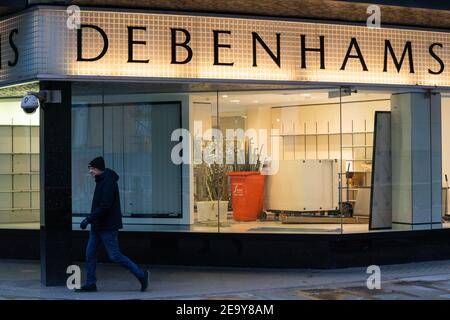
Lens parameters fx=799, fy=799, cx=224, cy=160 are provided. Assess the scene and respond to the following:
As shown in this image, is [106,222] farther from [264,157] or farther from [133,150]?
[264,157]

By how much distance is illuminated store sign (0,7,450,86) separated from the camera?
1203 cm

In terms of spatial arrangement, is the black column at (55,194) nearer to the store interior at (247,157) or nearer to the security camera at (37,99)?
the security camera at (37,99)

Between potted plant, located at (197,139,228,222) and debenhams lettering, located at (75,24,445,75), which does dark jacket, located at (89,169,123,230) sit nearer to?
debenhams lettering, located at (75,24,445,75)

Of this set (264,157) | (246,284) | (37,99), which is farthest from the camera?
(264,157)

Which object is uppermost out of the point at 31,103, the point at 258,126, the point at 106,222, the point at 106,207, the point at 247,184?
the point at 31,103

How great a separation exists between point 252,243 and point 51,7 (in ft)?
16.2

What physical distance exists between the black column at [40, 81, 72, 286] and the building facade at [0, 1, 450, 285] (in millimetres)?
817

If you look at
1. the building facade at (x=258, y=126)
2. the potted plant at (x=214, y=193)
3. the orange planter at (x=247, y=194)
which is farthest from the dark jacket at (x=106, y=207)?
the orange planter at (x=247, y=194)

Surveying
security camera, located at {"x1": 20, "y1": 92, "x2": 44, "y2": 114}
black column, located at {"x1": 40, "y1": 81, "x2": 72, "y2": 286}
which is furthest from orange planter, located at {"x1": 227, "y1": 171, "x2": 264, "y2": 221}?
security camera, located at {"x1": 20, "y1": 92, "x2": 44, "y2": 114}

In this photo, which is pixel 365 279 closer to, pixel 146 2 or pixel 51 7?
pixel 146 2

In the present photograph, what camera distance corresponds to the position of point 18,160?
15891 mm

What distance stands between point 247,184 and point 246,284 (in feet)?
8.49

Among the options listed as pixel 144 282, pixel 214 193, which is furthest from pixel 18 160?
pixel 144 282

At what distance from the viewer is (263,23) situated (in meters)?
13.0
